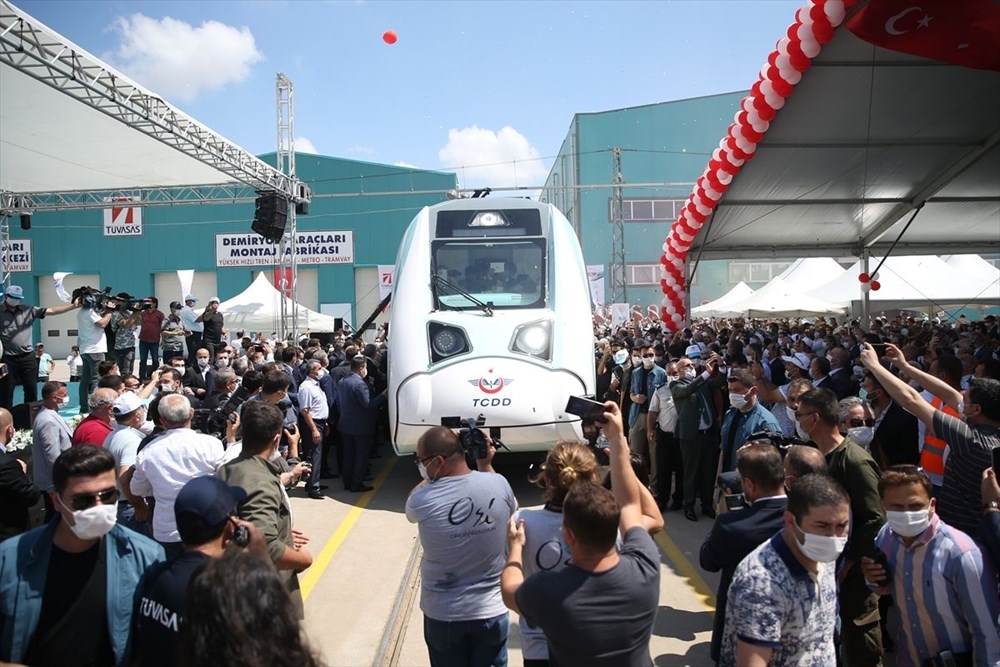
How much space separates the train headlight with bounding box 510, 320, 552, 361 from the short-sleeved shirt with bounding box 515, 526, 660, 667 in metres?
5.01

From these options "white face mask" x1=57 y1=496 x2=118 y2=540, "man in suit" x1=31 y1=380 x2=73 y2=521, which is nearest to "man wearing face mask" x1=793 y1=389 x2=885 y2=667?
"white face mask" x1=57 y1=496 x2=118 y2=540

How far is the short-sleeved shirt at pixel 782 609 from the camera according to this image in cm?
239

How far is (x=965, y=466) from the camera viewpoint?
364 cm

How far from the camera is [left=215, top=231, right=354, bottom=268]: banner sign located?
33406mm

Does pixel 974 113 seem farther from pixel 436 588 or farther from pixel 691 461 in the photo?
pixel 436 588

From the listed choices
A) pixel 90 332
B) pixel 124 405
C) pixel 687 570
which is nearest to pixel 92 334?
pixel 90 332

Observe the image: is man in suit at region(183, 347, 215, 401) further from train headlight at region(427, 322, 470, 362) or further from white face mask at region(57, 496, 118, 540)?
white face mask at region(57, 496, 118, 540)

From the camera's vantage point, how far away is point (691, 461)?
6969mm

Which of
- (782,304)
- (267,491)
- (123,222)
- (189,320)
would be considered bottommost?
(267,491)

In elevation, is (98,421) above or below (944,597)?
above

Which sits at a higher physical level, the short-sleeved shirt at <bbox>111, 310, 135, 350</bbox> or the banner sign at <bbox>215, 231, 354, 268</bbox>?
the banner sign at <bbox>215, 231, 354, 268</bbox>

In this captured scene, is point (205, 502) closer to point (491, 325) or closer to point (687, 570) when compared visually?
point (687, 570)

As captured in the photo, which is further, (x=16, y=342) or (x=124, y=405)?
(x=16, y=342)

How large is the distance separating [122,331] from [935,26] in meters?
11.7
